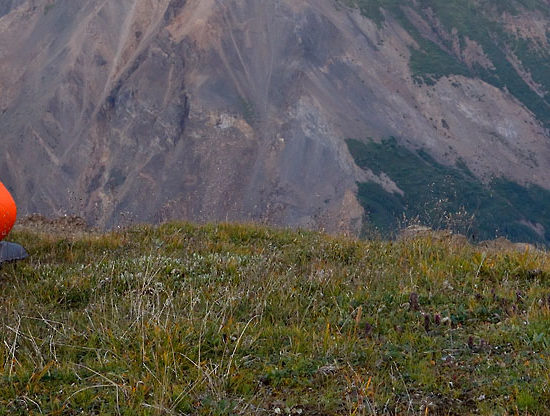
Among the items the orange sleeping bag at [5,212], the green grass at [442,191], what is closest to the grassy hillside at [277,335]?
the orange sleeping bag at [5,212]

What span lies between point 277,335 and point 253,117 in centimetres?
7238

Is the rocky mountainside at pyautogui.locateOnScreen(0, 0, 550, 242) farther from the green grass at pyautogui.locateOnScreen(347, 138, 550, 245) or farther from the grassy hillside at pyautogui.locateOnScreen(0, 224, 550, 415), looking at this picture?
the grassy hillside at pyautogui.locateOnScreen(0, 224, 550, 415)

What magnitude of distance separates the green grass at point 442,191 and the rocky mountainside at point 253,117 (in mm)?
295

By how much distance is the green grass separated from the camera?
70812 millimetres

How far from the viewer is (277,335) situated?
4648mm

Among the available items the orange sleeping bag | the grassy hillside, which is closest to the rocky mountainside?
the orange sleeping bag

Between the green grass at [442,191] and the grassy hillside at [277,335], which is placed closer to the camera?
the grassy hillside at [277,335]

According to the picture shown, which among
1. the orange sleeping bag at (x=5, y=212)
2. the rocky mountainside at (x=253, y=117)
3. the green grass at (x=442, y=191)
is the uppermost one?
the orange sleeping bag at (x=5, y=212)

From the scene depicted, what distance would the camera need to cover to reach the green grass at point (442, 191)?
232ft

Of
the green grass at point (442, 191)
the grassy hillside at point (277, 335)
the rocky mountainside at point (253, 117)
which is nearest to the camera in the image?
the grassy hillside at point (277, 335)

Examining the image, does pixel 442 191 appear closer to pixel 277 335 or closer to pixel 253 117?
pixel 253 117

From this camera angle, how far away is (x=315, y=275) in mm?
6199

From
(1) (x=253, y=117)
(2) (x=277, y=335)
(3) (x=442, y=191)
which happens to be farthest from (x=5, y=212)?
(1) (x=253, y=117)

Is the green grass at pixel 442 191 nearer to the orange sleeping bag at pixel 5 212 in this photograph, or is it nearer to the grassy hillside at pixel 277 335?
the grassy hillside at pixel 277 335
